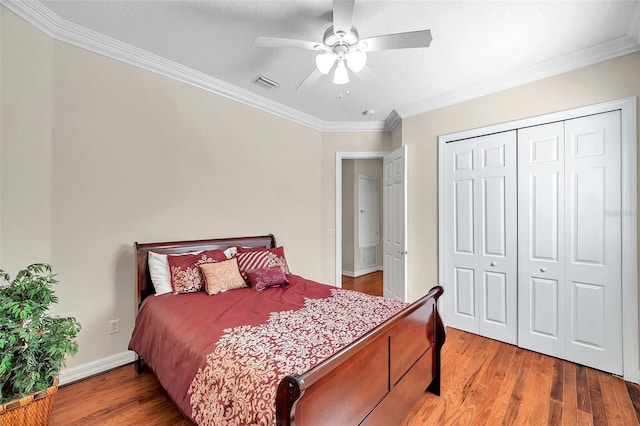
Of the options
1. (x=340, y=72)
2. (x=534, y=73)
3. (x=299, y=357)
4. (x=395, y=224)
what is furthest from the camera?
(x=395, y=224)

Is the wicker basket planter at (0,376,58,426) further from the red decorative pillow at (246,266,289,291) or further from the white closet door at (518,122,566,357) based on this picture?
the white closet door at (518,122,566,357)

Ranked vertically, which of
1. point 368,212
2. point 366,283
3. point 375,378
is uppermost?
point 368,212

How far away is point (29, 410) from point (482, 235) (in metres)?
3.80

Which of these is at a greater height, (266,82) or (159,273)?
(266,82)

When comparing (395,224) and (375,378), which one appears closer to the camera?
(375,378)

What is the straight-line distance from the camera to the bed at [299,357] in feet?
3.65

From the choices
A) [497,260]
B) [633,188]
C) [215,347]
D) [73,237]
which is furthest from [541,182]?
[73,237]

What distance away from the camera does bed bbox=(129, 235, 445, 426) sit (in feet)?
3.65

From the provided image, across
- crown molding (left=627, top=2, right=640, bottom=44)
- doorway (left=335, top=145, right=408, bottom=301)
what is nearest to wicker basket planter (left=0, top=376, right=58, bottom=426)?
doorway (left=335, top=145, right=408, bottom=301)

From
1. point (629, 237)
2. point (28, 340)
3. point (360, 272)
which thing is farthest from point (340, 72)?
point (360, 272)

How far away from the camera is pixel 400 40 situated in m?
Answer: 1.77

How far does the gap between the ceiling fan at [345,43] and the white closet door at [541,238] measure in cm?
179

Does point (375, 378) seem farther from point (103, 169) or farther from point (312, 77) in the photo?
point (103, 169)

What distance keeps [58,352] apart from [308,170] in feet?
10.6
